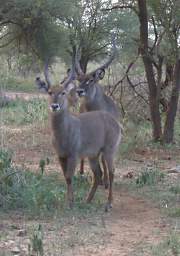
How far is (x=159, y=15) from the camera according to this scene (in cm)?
1245

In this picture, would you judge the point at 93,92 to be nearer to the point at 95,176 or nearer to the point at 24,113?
the point at 95,176

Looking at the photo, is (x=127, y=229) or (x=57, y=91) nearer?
(x=127, y=229)

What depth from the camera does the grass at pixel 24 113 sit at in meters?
15.8

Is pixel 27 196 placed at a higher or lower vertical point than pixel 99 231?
higher

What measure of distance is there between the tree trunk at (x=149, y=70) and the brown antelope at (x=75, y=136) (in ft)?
15.4

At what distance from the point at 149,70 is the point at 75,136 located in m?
5.47

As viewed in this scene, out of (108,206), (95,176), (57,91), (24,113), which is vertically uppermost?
(57,91)

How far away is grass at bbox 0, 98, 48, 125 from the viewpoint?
1579cm

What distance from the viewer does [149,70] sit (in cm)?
1316

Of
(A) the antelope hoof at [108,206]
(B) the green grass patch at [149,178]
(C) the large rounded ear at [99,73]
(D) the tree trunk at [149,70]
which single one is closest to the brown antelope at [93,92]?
(C) the large rounded ear at [99,73]

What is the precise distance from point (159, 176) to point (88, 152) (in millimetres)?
1995

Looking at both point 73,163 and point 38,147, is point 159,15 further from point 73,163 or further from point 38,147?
point 73,163

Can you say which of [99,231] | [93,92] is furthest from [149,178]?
[99,231]

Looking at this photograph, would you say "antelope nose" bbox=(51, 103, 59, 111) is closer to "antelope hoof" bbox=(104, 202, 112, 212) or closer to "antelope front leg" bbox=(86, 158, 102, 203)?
"antelope front leg" bbox=(86, 158, 102, 203)
